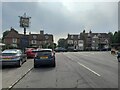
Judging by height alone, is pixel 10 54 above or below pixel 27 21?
below

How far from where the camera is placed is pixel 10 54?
19750 mm

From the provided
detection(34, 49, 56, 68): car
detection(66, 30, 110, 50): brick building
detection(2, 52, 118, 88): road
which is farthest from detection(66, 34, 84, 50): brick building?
detection(2, 52, 118, 88): road

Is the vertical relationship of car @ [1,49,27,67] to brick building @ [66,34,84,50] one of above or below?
below

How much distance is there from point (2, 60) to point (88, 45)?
108m

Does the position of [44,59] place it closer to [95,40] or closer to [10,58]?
[10,58]

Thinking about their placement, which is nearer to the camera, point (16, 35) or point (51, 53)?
point (51, 53)

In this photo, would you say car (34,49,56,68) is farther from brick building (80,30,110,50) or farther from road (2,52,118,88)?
brick building (80,30,110,50)

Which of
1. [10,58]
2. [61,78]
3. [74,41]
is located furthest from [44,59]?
[74,41]

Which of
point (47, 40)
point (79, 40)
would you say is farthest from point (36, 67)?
point (79, 40)

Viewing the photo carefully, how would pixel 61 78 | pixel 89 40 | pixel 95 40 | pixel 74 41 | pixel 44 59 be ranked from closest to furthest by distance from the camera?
pixel 61 78
pixel 44 59
pixel 74 41
pixel 89 40
pixel 95 40

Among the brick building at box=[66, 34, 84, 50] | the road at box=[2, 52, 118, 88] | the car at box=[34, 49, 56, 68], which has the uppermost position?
the brick building at box=[66, 34, 84, 50]

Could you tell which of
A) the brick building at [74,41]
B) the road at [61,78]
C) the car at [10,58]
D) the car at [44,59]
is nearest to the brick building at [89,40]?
the brick building at [74,41]

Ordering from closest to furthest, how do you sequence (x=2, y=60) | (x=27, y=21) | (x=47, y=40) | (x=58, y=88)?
1. (x=58, y=88)
2. (x=2, y=60)
3. (x=27, y=21)
4. (x=47, y=40)

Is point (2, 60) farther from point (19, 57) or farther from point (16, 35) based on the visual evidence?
point (16, 35)
